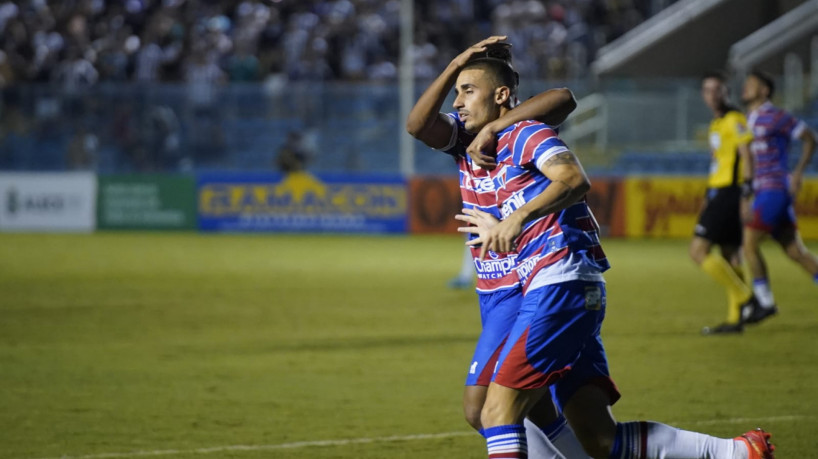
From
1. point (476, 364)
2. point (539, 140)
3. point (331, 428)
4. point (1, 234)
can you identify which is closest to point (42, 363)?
point (331, 428)

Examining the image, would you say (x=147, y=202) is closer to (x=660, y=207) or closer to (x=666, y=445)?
(x=660, y=207)

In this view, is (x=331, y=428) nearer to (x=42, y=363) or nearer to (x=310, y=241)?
(x=42, y=363)

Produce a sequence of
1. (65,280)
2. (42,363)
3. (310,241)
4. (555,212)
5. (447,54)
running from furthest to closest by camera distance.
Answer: (447,54)
(310,241)
(65,280)
(42,363)
(555,212)

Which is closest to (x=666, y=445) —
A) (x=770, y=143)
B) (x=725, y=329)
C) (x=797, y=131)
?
(x=725, y=329)

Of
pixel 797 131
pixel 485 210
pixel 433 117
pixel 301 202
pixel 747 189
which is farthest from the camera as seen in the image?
pixel 301 202

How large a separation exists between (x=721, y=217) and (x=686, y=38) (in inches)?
759

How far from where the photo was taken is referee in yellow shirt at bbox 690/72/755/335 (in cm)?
1180

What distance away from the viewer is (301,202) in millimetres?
26766

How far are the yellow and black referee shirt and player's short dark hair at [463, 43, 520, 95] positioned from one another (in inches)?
273

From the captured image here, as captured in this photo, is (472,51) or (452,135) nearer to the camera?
(472,51)

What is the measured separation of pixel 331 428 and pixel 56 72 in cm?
2350

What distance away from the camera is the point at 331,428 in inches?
299

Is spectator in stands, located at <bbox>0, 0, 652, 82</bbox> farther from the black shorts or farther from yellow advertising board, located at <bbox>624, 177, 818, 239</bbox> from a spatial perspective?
the black shorts

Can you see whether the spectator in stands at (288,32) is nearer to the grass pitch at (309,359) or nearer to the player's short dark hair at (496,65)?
the grass pitch at (309,359)
